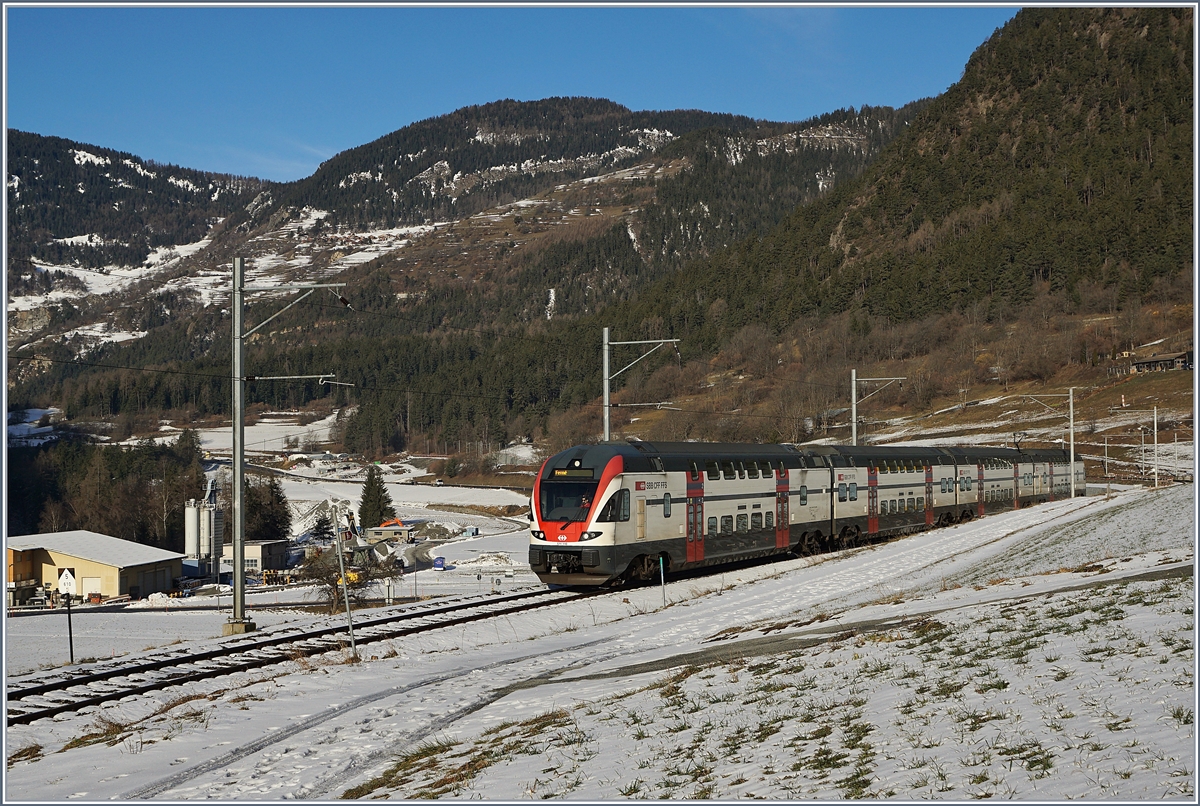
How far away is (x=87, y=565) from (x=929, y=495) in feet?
212

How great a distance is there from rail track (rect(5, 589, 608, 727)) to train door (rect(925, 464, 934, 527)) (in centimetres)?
2989

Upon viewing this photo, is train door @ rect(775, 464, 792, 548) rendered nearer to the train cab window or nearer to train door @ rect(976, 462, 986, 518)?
the train cab window

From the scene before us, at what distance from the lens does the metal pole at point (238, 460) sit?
86.7 feet

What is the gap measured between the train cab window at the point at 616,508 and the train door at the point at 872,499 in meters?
19.3

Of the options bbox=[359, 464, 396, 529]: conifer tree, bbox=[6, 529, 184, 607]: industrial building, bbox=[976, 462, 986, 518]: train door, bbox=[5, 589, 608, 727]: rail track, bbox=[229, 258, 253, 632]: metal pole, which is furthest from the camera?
bbox=[359, 464, 396, 529]: conifer tree

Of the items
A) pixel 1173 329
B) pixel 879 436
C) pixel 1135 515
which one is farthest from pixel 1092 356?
pixel 1135 515

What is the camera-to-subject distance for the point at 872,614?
22.0m

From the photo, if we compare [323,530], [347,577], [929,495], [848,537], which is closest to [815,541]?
[848,537]

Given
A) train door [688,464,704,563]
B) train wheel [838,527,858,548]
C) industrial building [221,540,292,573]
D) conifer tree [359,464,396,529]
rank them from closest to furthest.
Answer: train door [688,464,704,563]
train wheel [838,527,858,548]
industrial building [221,540,292,573]
conifer tree [359,464,396,529]

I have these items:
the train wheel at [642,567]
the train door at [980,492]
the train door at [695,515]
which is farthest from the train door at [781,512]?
the train door at [980,492]

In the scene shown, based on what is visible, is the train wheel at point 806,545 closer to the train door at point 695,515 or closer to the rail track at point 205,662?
the train door at point 695,515

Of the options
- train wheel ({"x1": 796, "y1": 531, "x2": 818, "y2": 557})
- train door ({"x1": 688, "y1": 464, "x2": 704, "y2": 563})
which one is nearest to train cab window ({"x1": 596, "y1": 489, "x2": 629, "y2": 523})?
train door ({"x1": 688, "y1": 464, "x2": 704, "y2": 563})

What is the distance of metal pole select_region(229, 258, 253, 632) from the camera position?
26.4 m

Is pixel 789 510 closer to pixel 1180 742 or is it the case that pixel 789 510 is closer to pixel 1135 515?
pixel 1135 515
